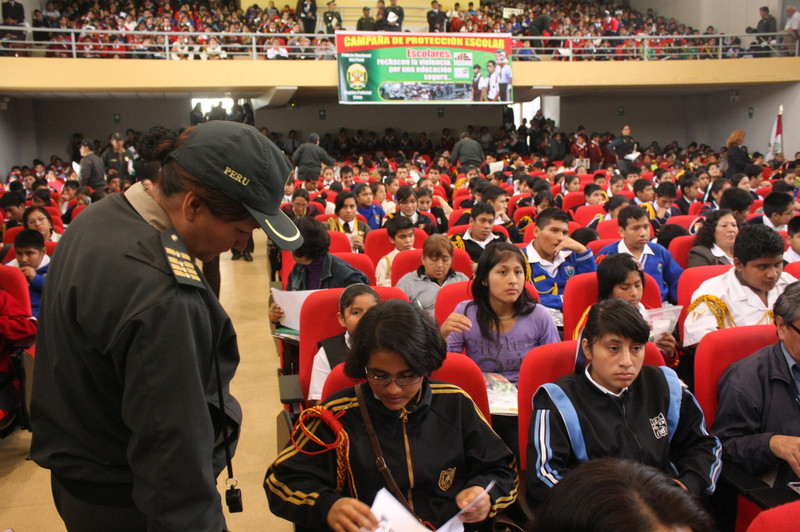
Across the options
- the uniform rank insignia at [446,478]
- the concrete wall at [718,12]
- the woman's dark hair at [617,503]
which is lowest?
the uniform rank insignia at [446,478]

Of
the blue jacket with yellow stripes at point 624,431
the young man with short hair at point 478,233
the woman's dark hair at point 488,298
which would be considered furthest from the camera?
the young man with short hair at point 478,233

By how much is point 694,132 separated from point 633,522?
773 inches

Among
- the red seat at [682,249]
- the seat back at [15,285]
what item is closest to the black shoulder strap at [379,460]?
the seat back at [15,285]

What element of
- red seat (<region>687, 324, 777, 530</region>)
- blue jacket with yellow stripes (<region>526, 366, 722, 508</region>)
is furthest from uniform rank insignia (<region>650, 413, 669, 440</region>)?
red seat (<region>687, 324, 777, 530</region>)

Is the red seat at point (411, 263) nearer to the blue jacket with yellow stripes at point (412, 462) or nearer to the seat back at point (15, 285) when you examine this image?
the seat back at point (15, 285)

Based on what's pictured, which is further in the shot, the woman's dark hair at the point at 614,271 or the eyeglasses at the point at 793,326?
the woman's dark hair at the point at 614,271

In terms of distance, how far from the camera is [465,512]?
60.9 inches

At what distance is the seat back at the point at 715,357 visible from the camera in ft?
6.98

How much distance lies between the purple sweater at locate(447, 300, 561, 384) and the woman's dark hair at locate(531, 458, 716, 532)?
1.83m

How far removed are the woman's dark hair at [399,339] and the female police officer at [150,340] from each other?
1.82 feet

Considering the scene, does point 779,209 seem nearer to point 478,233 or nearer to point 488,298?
point 478,233

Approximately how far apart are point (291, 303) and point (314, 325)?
0.92 ft

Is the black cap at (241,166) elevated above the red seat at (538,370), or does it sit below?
above

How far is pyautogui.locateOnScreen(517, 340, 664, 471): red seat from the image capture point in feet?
6.52
